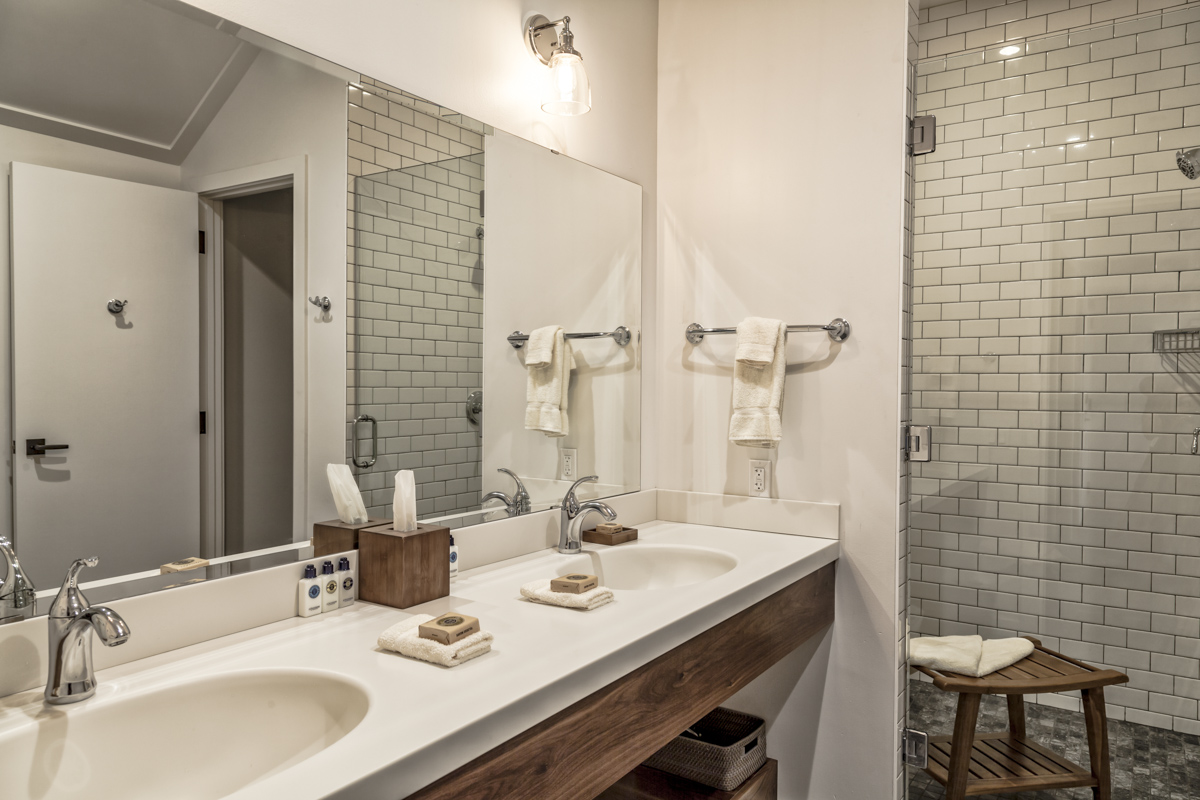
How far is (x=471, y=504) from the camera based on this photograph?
174 cm

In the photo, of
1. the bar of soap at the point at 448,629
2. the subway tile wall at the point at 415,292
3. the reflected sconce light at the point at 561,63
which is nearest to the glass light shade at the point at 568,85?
the reflected sconce light at the point at 561,63

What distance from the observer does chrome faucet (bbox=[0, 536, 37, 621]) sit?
98cm

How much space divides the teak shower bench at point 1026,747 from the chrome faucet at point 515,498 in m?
1.21

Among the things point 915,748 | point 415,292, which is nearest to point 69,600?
point 415,292

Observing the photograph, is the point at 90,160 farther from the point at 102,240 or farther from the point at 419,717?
the point at 419,717

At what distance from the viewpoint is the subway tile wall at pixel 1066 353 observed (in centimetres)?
198

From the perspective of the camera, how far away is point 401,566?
134 cm

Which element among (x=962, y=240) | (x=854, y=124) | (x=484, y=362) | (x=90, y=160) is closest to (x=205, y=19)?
(x=90, y=160)

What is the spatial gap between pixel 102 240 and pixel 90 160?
0.38 ft

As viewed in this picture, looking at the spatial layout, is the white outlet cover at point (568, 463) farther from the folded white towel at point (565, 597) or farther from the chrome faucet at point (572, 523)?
the folded white towel at point (565, 597)

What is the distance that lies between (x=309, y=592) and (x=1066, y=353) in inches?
77.7

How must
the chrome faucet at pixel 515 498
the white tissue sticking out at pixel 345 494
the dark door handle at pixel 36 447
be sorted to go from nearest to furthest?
the dark door handle at pixel 36 447
the white tissue sticking out at pixel 345 494
the chrome faucet at pixel 515 498

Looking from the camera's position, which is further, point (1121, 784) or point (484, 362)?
point (1121, 784)

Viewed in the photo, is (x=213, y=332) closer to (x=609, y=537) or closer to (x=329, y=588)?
(x=329, y=588)
